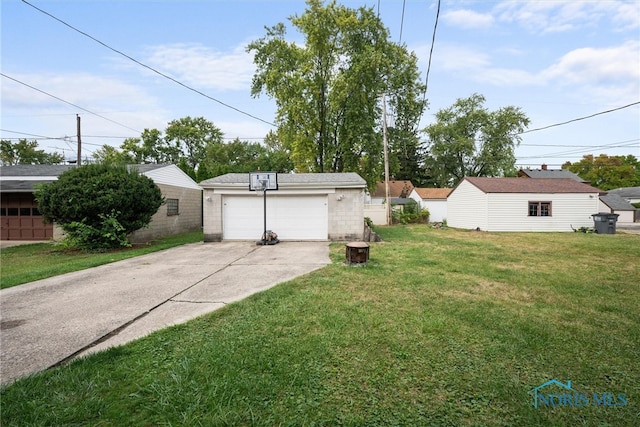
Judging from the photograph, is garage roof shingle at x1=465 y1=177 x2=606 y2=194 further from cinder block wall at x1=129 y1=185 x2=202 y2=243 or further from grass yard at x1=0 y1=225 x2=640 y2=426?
cinder block wall at x1=129 y1=185 x2=202 y2=243

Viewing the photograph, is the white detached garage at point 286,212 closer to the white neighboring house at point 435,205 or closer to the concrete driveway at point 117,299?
the concrete driveway at point 117,299

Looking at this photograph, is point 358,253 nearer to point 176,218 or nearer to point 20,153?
point 176,218

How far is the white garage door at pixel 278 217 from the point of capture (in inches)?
435

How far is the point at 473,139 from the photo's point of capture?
3225 centimetres

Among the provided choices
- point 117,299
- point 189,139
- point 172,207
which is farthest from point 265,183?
point 189,139

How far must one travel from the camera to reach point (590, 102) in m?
15.2

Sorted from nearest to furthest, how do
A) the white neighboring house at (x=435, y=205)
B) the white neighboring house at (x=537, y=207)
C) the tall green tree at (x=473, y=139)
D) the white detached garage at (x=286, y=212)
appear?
the white detached garage at (x=286, y=212)
the white neighboring house at (x=537, y=207)
the white neighboring house at (x=435, y=205)
the tall green tree at (x=473, y=139)

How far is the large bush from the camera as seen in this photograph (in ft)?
29.7

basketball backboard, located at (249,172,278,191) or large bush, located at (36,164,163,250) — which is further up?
basketball backboard, located at (249,172,278,191)

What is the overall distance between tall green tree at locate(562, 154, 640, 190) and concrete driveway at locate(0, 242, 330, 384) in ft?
178

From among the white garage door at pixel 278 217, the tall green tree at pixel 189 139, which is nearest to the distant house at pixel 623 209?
the white garage door at pixel 278 217

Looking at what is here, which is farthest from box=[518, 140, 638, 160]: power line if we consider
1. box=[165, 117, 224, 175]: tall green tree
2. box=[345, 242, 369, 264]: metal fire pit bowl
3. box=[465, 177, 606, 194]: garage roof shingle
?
box=[165, 117, 224, 175]: tall green tree

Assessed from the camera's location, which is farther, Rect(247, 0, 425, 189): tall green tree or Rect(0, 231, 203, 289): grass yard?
Rect(247, 0, 425, 189): tall green tree

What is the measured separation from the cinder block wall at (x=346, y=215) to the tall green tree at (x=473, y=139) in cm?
2586
